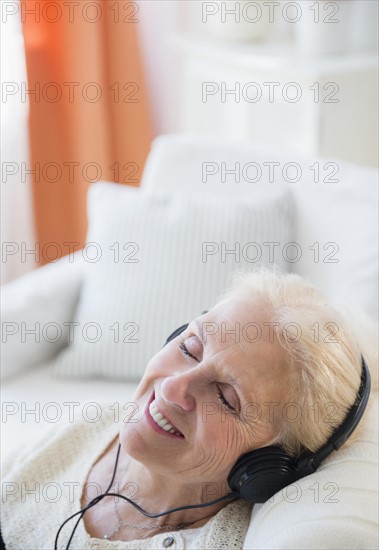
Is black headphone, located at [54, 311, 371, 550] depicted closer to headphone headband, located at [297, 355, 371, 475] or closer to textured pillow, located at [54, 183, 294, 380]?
headphone headband, located at [297, 355, 371, 475]

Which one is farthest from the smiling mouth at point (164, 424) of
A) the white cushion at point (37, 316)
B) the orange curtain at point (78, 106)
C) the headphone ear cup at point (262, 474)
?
the orange curtain at point (78, 106)

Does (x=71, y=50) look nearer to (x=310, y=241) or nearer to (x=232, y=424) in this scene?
(x=310, y=241)

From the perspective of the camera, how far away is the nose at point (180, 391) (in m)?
1.19

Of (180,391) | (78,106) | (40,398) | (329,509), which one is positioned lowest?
(40,398)

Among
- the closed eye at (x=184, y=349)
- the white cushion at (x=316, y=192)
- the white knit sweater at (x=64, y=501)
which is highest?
the white cushion at (x=316, y=192)

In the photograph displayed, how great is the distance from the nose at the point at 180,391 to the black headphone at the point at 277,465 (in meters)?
0.11

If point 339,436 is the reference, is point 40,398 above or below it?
below

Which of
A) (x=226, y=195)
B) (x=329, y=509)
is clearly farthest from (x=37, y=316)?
(x=329, y=509)

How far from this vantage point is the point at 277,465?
3.77ft

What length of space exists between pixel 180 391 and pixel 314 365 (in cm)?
20

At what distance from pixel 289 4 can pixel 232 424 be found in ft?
6.37

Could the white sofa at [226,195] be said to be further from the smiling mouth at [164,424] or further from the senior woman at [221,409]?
the smiling mouth at [164,424]

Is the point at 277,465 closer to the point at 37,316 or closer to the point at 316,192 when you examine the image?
the point at 316,192

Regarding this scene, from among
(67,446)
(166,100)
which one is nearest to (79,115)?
(166,100)
